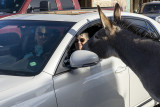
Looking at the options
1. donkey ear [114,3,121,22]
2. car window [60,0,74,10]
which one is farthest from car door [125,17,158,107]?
car window [60,0,74,10]

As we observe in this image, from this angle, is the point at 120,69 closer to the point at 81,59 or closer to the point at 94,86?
the point at 94,86

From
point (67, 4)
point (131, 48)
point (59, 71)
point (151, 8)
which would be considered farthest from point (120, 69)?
point (151, 8)

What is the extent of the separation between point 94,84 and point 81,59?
444 mm

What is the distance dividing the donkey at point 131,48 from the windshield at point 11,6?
383cm

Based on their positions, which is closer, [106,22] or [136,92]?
[106,22]

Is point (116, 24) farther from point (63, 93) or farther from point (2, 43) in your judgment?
point (2, 43)

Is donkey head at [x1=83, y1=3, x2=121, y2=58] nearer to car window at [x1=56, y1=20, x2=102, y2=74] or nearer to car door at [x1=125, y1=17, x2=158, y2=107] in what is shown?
car window at [x1=56, y1=20, x2=102, y2=74]

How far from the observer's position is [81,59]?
2945 millimetres

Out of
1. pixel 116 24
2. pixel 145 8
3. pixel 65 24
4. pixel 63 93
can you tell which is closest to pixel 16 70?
pixel 63 93

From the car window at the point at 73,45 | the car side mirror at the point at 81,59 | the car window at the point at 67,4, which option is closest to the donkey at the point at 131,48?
the car window at the point at 73,45

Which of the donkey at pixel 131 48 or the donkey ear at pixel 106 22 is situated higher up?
the donkey ear at pixel 106 22

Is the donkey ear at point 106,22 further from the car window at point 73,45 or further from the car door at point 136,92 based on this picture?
the car door at point 136,92

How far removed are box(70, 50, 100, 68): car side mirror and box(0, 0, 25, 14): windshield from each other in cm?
421

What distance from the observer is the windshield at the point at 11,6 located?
271 inches
